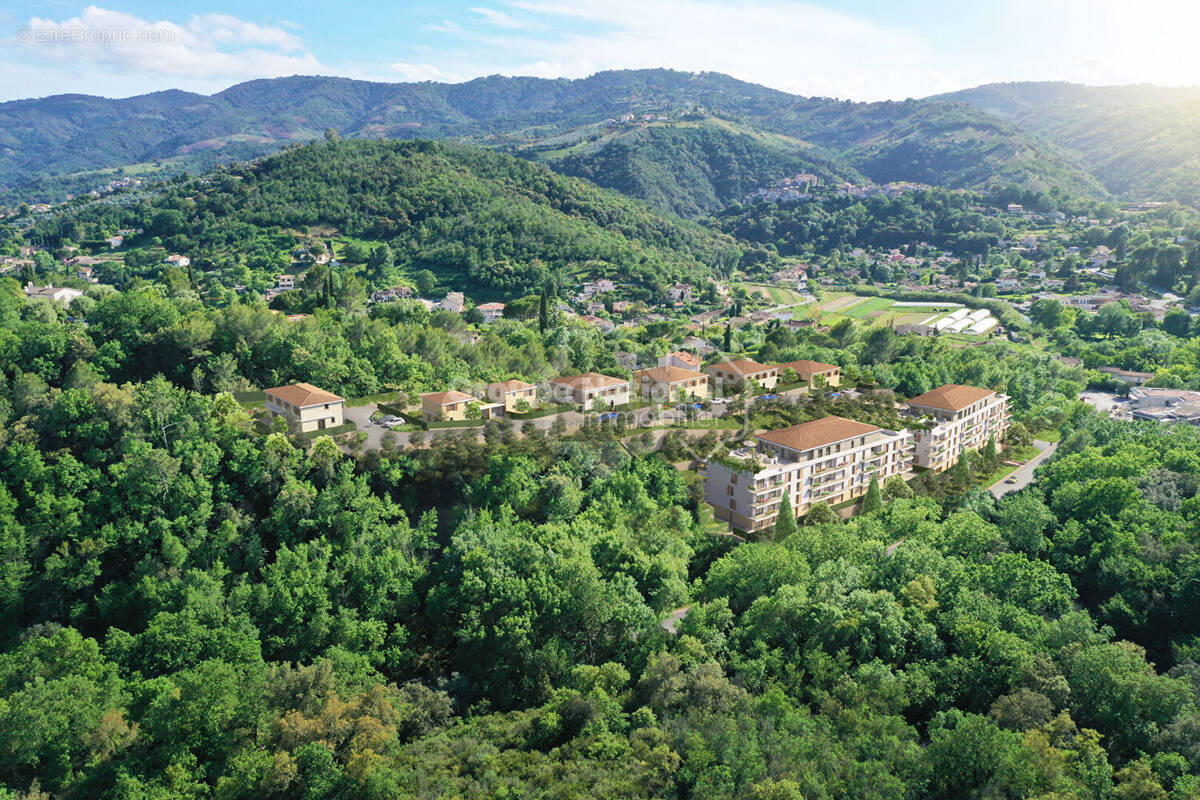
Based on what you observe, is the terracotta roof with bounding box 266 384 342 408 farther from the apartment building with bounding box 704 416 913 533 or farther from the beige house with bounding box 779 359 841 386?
the beige house with bounding box 779 359 841 386

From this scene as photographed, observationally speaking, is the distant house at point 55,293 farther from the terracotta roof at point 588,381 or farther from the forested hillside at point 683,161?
the forested hillside at point 683,161

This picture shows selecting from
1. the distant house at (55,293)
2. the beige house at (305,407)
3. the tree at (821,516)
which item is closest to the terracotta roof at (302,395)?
the beige house at (305,407)

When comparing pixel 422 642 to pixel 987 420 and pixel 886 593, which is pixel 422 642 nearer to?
pixel 886 593

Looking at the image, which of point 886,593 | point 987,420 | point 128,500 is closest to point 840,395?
point 987,420

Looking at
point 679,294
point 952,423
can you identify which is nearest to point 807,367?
point 952,423

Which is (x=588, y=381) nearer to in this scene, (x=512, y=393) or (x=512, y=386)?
(x=512, y=386)
